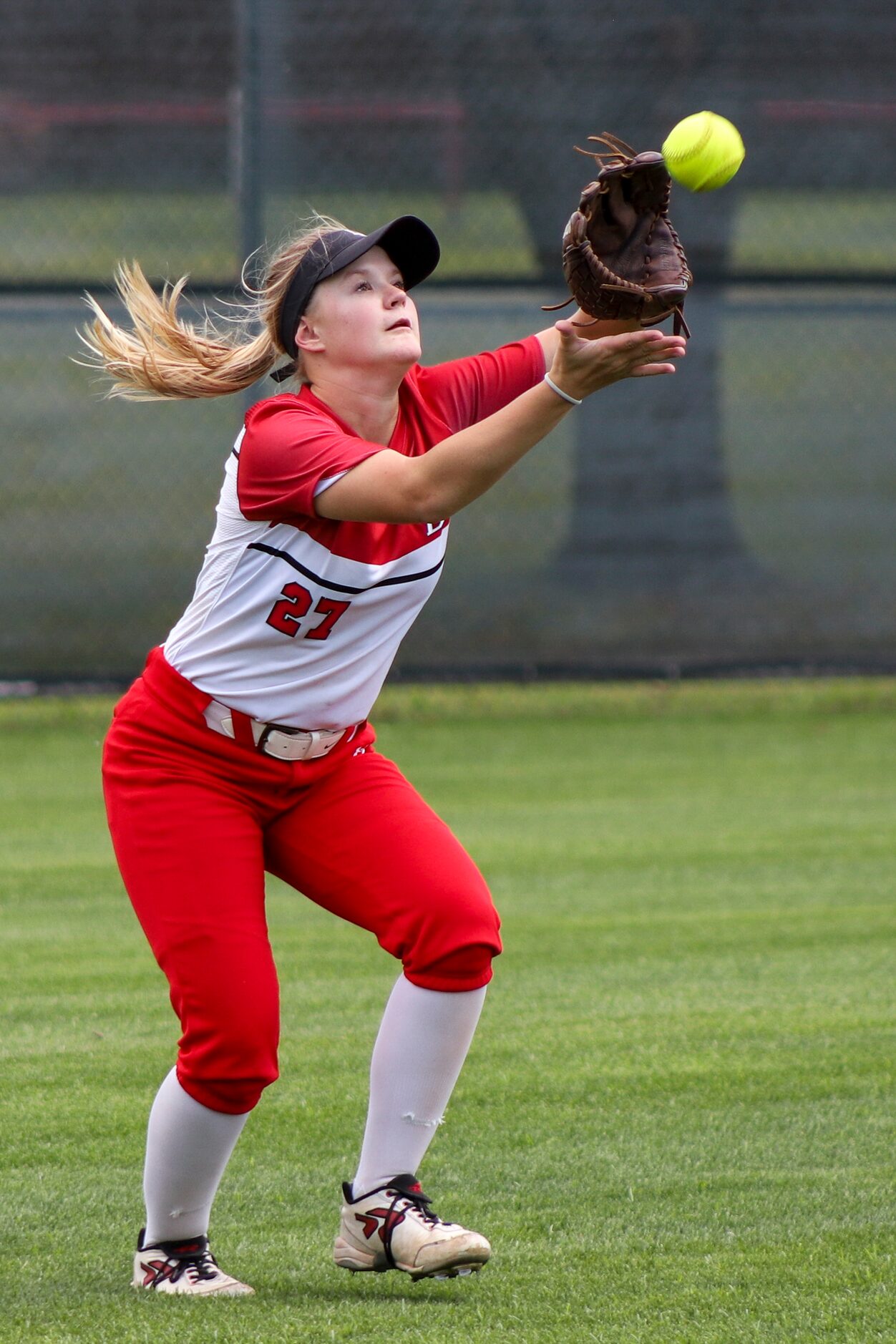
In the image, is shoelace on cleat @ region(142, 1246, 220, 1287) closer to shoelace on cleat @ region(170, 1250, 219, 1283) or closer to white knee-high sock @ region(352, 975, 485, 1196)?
shoelace on cleat @ region(170, 1250, 219, 1283)

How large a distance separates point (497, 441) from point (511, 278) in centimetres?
744

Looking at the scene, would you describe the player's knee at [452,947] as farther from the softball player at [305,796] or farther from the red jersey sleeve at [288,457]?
the red jersey sleeve at [288,457]

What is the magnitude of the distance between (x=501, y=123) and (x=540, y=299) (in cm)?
94

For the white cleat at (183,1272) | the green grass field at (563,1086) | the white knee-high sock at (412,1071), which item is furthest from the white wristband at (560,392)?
the white cleat at (183,1272)

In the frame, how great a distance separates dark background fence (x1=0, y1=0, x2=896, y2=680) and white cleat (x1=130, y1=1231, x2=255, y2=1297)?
6.85m

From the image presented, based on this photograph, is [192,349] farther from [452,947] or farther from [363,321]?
[452,947]

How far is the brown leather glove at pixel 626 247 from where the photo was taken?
2.94 metres

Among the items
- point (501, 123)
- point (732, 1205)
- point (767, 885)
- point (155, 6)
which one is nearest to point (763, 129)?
point (501, 123)

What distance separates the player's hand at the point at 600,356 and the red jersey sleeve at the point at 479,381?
0.68 metres

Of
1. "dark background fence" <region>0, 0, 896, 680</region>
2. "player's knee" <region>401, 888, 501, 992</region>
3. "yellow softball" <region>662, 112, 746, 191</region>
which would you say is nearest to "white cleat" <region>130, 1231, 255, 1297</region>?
"player's knee" <region>401, 888, 501, 992</region>

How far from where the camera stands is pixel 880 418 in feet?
33.7

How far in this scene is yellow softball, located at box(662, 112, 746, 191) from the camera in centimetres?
312

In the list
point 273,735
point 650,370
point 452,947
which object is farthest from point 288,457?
point 452,947

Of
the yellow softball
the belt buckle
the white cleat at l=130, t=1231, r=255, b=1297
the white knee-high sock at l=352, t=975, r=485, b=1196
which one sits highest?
the yellow softball
